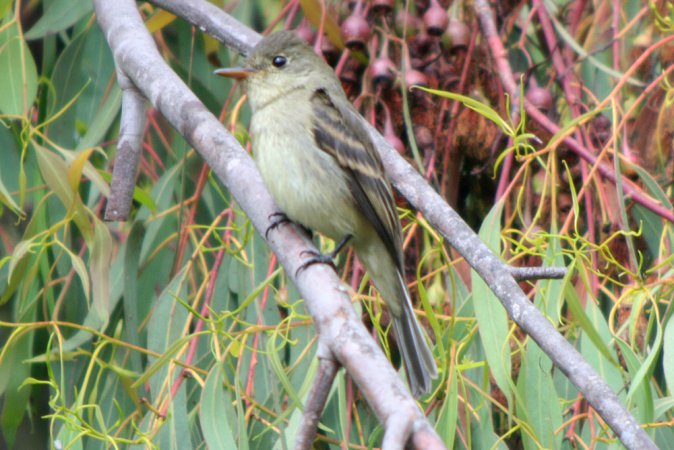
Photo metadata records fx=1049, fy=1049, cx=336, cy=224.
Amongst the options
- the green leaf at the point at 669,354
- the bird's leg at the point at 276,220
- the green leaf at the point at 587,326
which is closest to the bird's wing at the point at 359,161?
the bird's leg at the point at 276,220

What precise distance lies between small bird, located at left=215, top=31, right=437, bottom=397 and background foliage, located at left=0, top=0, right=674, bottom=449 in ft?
0.27

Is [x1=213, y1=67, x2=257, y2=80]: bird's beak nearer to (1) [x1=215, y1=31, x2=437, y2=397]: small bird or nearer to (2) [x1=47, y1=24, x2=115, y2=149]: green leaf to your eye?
(1) [x1=215, y1=31, x2=437, y2=397]: small bird

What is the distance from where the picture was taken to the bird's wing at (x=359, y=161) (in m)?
2.54

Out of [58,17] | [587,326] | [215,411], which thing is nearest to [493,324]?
[587,326]

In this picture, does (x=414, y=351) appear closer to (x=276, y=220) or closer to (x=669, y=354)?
(x=276, y=220)

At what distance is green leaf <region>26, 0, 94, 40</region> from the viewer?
298 cm

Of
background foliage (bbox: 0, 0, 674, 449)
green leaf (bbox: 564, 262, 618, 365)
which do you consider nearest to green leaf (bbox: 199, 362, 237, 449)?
background foliage (bbox: 0, 0, 674, 449)

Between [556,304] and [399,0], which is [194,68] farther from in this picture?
[556,304]

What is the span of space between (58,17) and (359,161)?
1.01m

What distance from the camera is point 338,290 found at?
68.7 inches

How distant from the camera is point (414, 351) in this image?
7.82 ft

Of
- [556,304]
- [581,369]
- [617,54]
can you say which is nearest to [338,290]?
[581,369]

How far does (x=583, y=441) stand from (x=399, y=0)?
4.48ft

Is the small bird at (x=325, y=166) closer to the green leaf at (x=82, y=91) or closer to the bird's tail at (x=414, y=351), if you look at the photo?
the bird's tail at (x=414, y=351)
